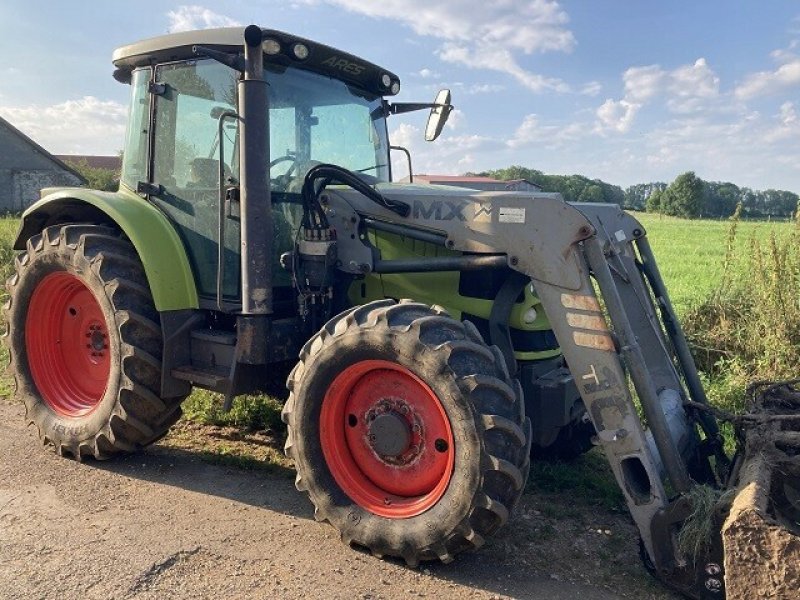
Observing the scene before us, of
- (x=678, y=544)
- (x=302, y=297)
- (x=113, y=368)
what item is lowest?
(x=678, y=544)

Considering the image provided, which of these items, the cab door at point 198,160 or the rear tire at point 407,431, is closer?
the rear tire at point 407,431

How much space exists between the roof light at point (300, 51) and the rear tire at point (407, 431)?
64.2 inches

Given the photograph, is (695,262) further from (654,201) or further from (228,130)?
(654,201)

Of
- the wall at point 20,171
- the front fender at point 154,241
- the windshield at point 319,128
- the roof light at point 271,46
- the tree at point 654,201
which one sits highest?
the tree at point 654,201

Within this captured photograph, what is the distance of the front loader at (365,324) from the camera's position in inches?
122

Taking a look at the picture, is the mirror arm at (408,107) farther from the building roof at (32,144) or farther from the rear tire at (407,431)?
the building roof at (32,144)

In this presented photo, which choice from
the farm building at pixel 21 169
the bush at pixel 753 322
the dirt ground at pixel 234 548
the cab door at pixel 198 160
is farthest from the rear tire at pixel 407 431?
the farm building at pixel 21 169

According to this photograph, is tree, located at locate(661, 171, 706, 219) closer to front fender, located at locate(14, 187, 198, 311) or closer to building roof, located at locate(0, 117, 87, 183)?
building roof, located at locate(0, 117, 87, 183)

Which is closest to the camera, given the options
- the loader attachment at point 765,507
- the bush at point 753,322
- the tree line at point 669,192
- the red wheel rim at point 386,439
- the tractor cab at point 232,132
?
the loader attachment at point 765,507

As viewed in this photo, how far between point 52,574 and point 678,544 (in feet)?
9.16

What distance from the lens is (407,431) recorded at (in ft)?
11.0

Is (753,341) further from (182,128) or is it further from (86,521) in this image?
(86,521)

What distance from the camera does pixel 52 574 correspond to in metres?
3.15

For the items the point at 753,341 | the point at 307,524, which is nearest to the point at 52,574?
the point at 307,524
